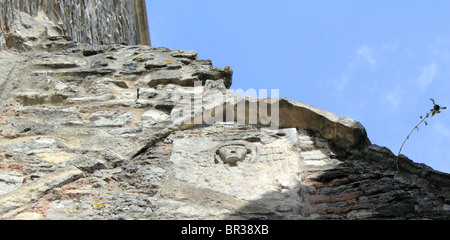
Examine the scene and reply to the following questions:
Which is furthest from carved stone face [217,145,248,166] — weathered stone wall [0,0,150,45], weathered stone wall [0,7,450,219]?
weathered stone wall [0,0,150,45]

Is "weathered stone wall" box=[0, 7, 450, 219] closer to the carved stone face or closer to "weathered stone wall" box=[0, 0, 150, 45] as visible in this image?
the carved stone face

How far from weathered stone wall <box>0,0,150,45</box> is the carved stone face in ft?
9.01

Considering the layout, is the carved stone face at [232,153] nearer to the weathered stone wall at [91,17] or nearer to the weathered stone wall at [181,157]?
the weathered stone wall at [181,157]

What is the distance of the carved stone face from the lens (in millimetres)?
3131

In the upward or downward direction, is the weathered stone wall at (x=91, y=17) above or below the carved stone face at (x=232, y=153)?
above

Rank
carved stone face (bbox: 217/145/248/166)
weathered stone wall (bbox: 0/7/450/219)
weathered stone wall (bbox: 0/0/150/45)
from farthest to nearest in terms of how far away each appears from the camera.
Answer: weathered stone wall (bbox: 0/0/150/45) < carved stone face (bbox: 217/145/248/166) < weathered stone wall (bbox: 0/7/450/219)

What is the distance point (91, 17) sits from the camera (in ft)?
24.1

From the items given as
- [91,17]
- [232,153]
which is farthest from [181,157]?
[91,17]

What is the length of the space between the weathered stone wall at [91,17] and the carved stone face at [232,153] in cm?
275

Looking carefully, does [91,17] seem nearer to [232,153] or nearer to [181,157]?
[181,157]

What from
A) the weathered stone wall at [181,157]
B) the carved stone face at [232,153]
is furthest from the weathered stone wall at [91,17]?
the carved stone face at [232,153]

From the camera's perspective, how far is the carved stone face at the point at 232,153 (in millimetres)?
3131
